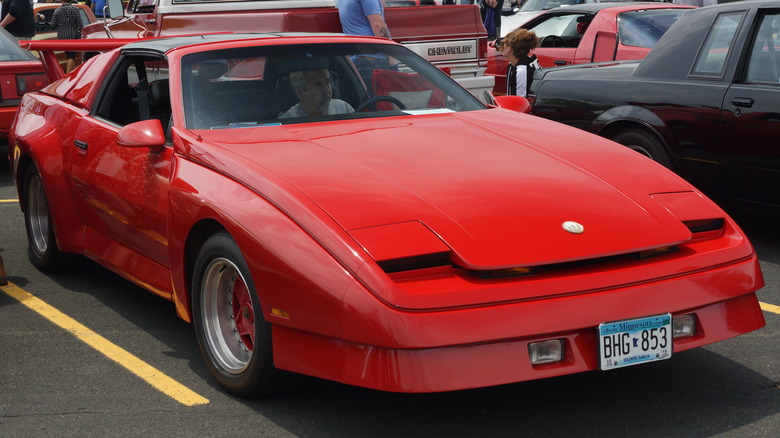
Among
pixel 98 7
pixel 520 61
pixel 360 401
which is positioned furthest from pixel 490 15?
pixel 360 401

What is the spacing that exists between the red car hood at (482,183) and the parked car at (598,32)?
618 centimetres

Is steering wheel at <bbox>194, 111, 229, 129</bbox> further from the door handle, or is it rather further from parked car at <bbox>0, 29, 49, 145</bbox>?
parked car at <bbox>0, 29, 49, 145</bbox>

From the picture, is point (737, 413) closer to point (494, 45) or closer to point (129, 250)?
point (129, 250)

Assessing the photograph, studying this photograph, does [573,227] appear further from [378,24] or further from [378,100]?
[378,24]

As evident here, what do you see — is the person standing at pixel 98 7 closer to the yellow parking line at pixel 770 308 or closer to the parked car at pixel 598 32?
the parked car at pixel 598 32

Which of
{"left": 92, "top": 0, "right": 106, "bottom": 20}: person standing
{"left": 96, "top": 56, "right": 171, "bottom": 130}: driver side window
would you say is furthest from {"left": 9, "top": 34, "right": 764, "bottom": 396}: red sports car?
{"left": 92, "top": 0, "right": 106, "bottom": 20}: person standing

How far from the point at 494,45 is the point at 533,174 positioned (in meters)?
9.25

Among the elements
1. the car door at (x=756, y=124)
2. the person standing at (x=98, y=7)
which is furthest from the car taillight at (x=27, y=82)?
the person standing at (x=98, y=7)

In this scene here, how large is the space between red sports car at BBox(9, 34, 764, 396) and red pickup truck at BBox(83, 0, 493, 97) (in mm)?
3678

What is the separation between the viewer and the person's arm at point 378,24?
8.95 metres

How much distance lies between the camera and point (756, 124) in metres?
6.15

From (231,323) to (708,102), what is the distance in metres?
3.66

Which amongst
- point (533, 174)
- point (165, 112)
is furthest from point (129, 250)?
point (533, 174)

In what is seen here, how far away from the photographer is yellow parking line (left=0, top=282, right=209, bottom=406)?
Result: 4.16 meters
